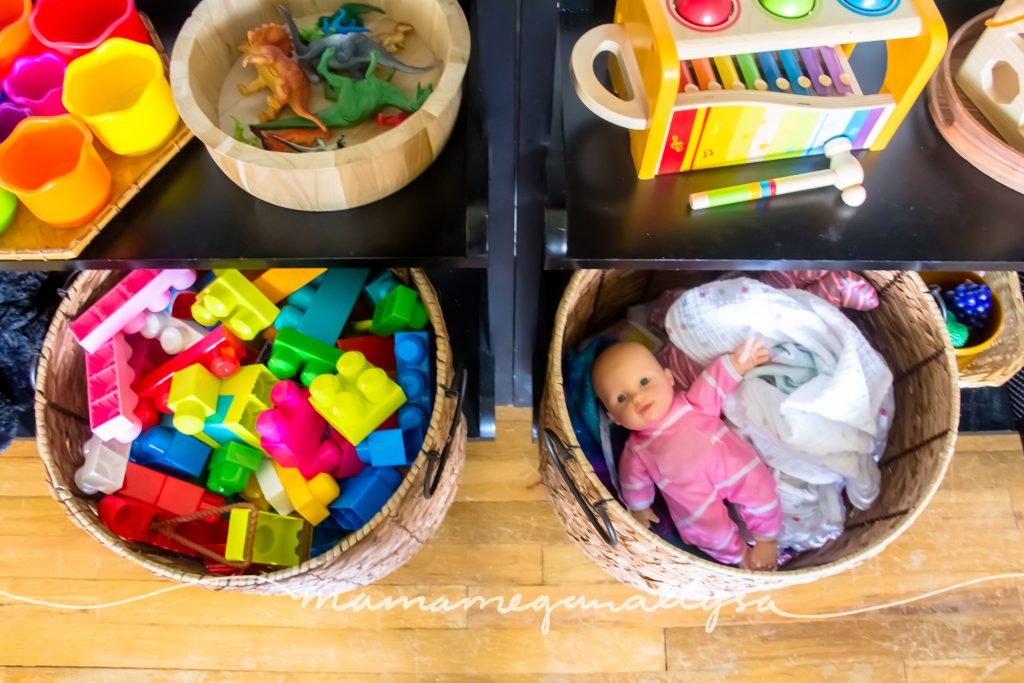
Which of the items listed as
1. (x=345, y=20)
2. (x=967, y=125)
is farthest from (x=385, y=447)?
(x=967, y=125)

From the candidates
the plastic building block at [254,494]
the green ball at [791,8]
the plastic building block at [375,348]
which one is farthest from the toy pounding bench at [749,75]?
the plastic building block at [254,494]

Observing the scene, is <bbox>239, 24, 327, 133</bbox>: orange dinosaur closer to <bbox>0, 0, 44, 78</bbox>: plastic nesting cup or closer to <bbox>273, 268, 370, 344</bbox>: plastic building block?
<bbox>0, 0, 44, 78</bbox>: plastic nesting cup

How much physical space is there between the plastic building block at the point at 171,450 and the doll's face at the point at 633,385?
1.84 feet

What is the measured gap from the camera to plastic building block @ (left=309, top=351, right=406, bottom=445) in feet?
3.11

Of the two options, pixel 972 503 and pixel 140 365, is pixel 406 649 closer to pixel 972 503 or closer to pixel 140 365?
pixel 140 365

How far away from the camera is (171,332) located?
1.07 metres

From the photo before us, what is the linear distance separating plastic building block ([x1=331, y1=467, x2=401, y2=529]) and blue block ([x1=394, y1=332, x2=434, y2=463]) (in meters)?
0.04

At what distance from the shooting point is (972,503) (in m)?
1.25

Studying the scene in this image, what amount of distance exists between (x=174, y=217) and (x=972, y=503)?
125 cm

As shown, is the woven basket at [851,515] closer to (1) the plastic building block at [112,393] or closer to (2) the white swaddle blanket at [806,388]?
(2) the white swaddle blanket at [806,388]

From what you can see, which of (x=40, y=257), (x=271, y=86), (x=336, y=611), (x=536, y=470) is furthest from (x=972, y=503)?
(x=40, y=257)

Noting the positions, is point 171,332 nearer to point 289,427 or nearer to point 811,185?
point 289,427

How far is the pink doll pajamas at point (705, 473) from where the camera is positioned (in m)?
1.04

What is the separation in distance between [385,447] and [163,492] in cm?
32
